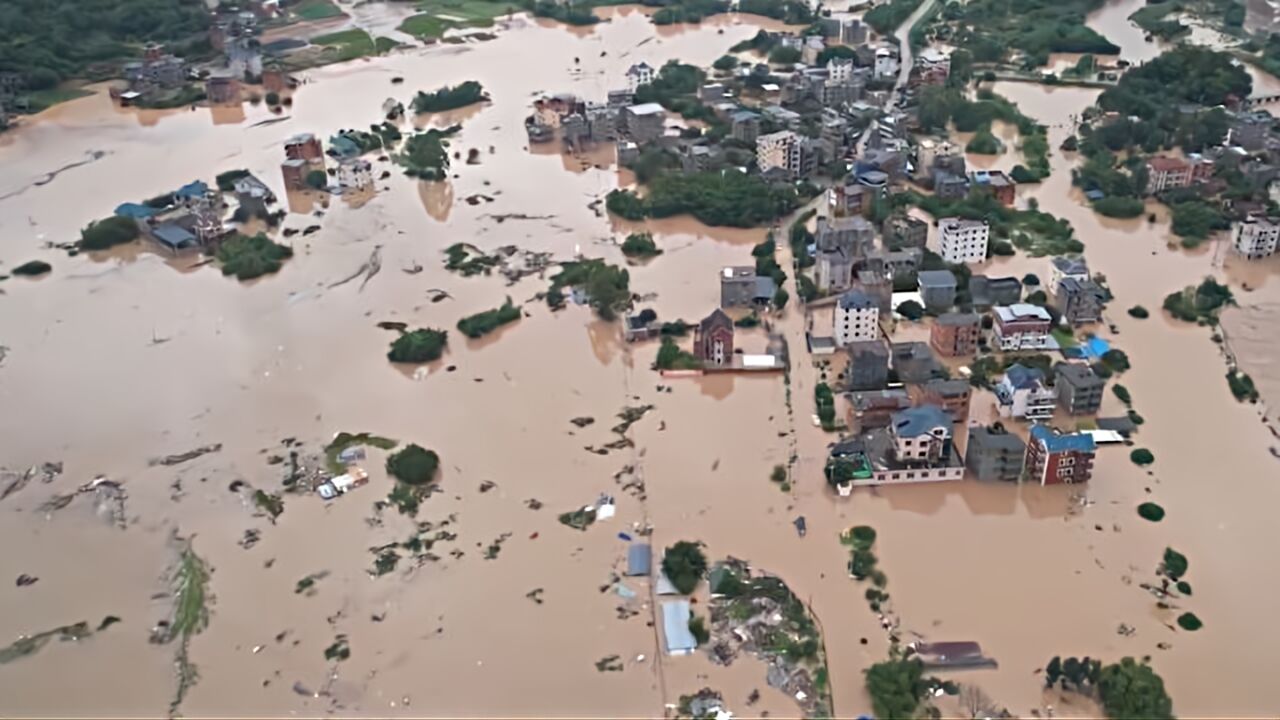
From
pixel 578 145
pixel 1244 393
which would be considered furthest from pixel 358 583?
pixel 578 145

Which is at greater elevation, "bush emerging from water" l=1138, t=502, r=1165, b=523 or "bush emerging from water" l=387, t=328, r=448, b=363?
"bush emerging from water" l=387, t=328, r=448, b=363

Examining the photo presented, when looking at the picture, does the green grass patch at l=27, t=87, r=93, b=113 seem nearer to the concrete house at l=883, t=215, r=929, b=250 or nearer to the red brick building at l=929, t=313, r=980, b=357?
the concrete house at l=883, t=215, r=929, b=250

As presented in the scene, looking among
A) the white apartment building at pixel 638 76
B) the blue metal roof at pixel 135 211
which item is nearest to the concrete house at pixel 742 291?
the blue metal roof at pixel 135 211

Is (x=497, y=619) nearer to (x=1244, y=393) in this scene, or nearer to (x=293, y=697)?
(x=293, y=697)

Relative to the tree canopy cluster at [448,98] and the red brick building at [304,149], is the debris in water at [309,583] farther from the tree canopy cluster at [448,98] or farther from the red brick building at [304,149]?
the tree canopy cluster at [448,98]

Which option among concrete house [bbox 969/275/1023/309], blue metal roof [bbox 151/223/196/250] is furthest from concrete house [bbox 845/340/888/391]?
blue metal roof [bbox 151/223/196/250]

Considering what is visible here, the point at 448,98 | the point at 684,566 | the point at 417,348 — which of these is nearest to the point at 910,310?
the point at 684,566
